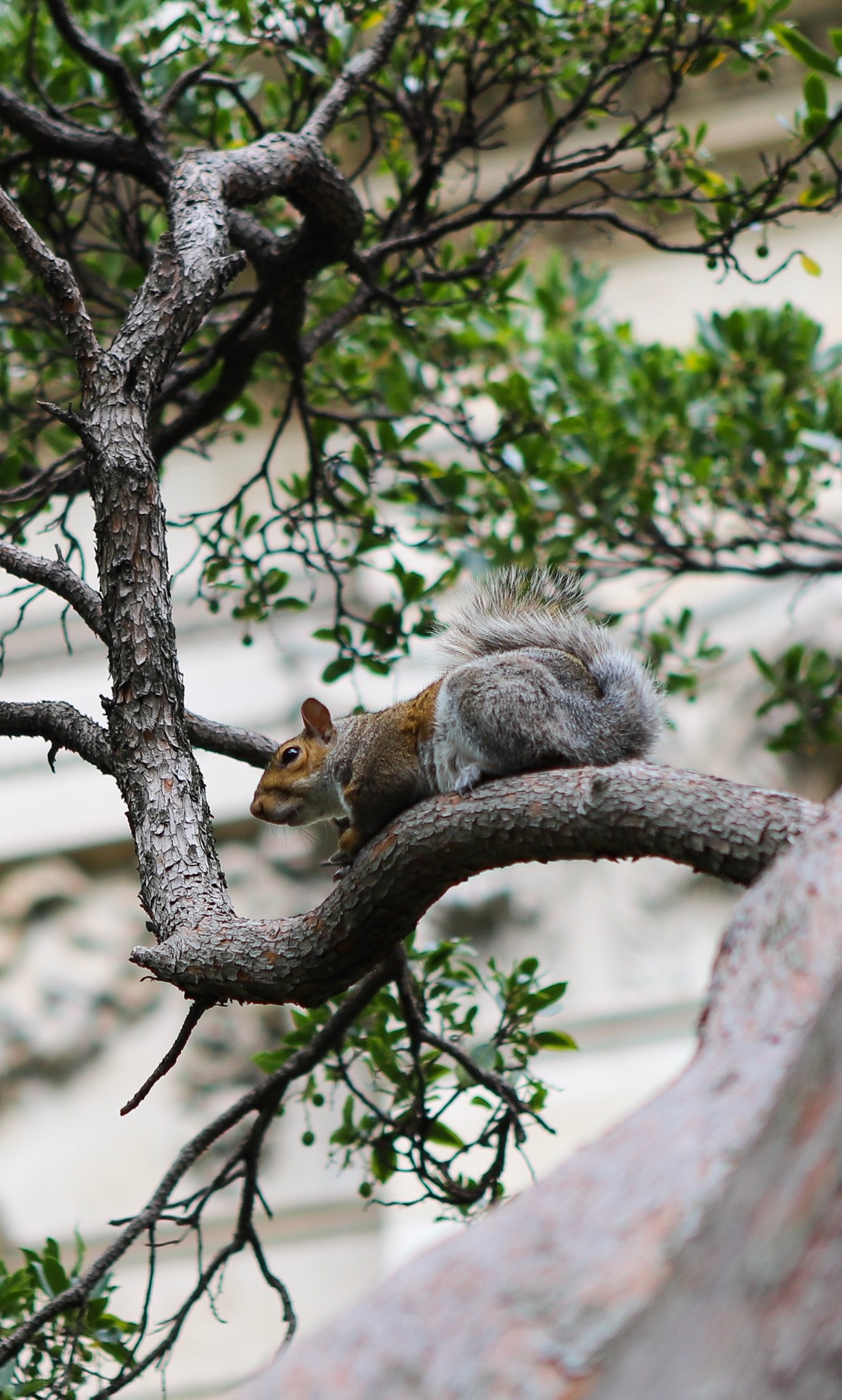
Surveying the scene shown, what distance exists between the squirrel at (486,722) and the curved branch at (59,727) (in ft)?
0.98

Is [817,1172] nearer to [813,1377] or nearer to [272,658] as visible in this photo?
[813,1377]

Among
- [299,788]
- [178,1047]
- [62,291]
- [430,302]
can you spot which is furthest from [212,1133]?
[430,302]

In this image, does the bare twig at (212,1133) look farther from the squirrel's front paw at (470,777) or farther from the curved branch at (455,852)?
the curved branch at (455,852)

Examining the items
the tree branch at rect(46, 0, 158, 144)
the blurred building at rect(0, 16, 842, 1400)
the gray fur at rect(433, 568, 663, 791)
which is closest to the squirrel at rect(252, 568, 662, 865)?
the gray fur at rect(433, 568, 663, 791)

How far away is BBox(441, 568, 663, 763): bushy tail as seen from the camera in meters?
1.46

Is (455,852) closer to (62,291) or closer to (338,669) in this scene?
(62,291)

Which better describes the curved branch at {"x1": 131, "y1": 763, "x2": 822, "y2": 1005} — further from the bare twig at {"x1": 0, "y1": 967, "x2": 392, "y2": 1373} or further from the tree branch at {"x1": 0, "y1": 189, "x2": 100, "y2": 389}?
the tree branch at {"x1": 0, "y1": 189, "x2": 100, "y2": 389}

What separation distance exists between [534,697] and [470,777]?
122mm

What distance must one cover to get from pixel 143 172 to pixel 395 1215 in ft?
10.0

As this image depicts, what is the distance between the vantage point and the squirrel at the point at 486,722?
1412 millimetres

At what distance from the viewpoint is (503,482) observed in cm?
238

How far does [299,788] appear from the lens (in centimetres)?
173

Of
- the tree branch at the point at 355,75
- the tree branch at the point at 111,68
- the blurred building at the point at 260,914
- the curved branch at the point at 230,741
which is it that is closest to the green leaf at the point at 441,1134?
the curved branch at the point at 230,741

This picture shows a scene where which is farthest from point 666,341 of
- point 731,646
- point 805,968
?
point 805,968
